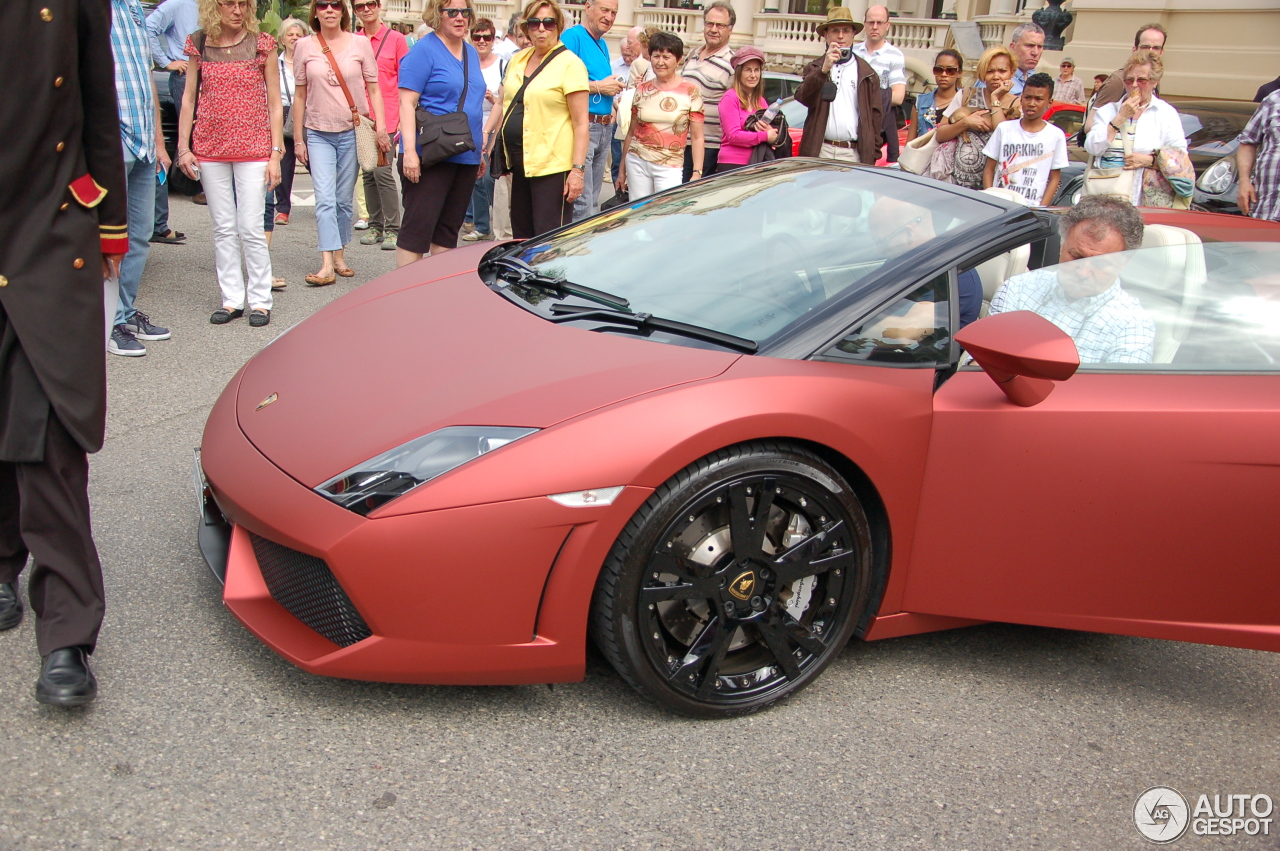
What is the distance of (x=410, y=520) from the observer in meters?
2.25

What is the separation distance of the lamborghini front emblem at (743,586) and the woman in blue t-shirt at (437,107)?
387 cm

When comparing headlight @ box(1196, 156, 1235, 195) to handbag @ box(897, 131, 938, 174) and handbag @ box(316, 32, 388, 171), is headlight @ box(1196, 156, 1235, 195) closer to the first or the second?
handbag @ box(897, 131, 938, 174)

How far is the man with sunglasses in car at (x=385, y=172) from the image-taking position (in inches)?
313

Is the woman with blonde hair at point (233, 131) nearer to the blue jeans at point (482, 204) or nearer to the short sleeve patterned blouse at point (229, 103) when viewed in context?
the short sleeve patterned blouse at point (229, 103)

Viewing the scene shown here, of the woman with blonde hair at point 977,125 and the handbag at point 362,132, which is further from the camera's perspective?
the handbag at point 362,132

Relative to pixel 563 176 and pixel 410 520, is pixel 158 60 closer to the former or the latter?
pixel 563 176

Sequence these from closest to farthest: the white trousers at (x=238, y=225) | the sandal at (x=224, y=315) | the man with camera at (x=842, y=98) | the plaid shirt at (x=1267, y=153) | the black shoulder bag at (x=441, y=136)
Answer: the white trousers at (x=238, y=225), the sandal at (x=224, y=315), the black shoulder bag at (x=441, y=136), the plaid shirt at (x=1267, y=153), the man with camera at (x=842, y=98)

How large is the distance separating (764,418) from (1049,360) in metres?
0.66

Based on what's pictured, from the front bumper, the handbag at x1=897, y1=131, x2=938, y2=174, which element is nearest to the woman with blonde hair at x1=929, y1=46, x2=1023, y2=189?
the handbag at x1=897, y1=131, x2=938, y2=174

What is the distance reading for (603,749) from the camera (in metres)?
2.47

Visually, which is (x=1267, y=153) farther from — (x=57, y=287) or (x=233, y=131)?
(x=57, y=287)

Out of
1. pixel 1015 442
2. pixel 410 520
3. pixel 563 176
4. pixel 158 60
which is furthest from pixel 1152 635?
pixel 158 60

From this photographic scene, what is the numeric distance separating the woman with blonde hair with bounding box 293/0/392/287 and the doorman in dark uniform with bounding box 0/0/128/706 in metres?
4.28

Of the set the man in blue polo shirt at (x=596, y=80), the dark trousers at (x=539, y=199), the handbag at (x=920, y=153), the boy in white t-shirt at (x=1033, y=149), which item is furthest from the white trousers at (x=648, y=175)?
the boy in white t-shirt at (x=1033, y=149)
